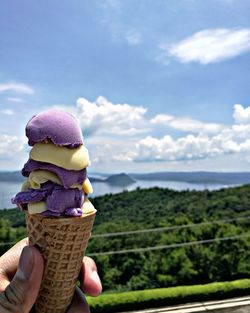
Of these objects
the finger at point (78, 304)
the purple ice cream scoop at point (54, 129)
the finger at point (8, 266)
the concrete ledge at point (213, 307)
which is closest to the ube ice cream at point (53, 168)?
the purple ice cream scoop at point (54, 129)

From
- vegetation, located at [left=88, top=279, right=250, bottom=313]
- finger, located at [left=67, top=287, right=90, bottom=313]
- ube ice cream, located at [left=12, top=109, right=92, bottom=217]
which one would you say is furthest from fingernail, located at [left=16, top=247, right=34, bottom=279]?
vegetation, located at [left=88, top=279, right=250, bottom=313]

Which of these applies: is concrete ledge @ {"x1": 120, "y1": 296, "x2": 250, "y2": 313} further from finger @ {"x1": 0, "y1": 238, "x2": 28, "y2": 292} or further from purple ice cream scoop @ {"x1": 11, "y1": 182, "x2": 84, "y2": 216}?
purple ice cream scoop @ {"x1": 11, "y1": 182, "x2": 84, "y2": 216}

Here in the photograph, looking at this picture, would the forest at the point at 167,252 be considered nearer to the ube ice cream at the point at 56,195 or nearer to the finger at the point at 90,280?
the finger at the point at 90,280

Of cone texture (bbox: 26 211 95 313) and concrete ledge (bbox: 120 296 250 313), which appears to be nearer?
cone texture (bbox: 26 211 95 313)

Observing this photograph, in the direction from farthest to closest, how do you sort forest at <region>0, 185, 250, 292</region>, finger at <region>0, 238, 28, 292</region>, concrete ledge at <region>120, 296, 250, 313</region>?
forest at <region>0, 185, 250, 292</region> → concrete ledge at <region>120, 296, 250, 313</region> → finger at <region>0, 238, 28, 292</region>

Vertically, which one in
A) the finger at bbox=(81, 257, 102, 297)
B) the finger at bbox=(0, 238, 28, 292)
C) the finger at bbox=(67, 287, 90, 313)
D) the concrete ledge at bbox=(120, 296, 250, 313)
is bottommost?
the concrete ledge at bbox=(120, 296, 250, 313)

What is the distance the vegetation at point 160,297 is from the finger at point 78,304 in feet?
24.4

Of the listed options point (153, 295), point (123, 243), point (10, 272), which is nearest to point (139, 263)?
point (123, 243)

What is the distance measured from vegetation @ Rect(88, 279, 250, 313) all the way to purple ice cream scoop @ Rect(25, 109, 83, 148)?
26.3ft

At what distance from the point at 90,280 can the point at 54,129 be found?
0.94m

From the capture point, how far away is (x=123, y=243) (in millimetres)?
14156

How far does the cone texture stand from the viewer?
221 cm

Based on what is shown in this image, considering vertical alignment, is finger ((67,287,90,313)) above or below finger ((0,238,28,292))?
below

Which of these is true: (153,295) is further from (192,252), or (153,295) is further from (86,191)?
(86,191)
